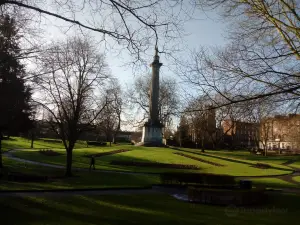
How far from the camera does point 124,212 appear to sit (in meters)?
11.0

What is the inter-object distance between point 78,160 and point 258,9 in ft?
102

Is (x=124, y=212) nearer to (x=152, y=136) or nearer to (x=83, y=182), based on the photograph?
(x=83, y=182)

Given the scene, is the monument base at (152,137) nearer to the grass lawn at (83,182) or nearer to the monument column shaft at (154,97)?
the monument column shaft at (154,97)

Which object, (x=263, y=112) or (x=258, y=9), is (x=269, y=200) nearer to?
(x=263, y=112)

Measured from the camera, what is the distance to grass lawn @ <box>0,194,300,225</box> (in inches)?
384

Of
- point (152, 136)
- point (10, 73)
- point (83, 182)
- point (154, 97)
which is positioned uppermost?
point (154, 97)

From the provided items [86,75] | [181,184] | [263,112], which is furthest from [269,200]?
[86,75]

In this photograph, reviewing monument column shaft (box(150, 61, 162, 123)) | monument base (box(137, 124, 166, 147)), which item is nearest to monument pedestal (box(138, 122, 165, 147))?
monument base (box(137, 124, 166, 147))

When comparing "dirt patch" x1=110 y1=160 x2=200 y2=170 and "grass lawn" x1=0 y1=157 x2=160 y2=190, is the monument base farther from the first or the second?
"grass lawn" x1=0 y1=157 x2=160 y2=190

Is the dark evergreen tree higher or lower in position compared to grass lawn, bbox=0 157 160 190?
higher

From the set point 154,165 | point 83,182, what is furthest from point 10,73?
point 154,165

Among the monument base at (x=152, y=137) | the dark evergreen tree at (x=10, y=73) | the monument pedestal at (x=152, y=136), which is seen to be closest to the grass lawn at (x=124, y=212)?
the dark evergreen tree at (x=10, y=73)

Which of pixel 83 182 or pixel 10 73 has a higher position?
pixel 10 73

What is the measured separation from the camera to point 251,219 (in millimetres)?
10758
